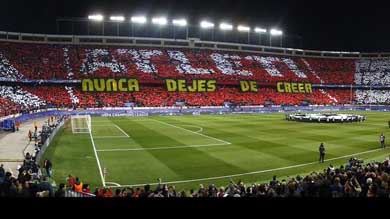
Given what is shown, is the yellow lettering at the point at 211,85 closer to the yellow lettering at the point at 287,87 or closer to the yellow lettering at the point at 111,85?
the yellow lettering at the point at 287,87

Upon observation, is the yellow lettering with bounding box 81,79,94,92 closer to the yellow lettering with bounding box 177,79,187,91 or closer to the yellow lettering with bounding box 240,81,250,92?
the yellow lettering with bounding box 177,79,187,91

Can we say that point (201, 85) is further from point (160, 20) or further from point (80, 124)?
point (80, 124)

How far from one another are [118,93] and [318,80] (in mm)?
54134

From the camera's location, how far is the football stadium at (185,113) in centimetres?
2025

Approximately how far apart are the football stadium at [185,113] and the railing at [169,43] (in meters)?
0.31

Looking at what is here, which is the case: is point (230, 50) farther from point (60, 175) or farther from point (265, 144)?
point (60, 175)

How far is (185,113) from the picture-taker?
3051 inches

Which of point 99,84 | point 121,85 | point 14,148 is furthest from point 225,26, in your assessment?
point 14,148

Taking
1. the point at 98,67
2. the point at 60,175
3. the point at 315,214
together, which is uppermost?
the point at 98,67

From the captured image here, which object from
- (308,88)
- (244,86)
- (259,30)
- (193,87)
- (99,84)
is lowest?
(308,88)

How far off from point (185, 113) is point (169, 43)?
34203 mm

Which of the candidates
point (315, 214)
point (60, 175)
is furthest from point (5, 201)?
point (60, 175)

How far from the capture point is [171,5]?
292 feet

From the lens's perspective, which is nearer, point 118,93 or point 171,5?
point 118,93
